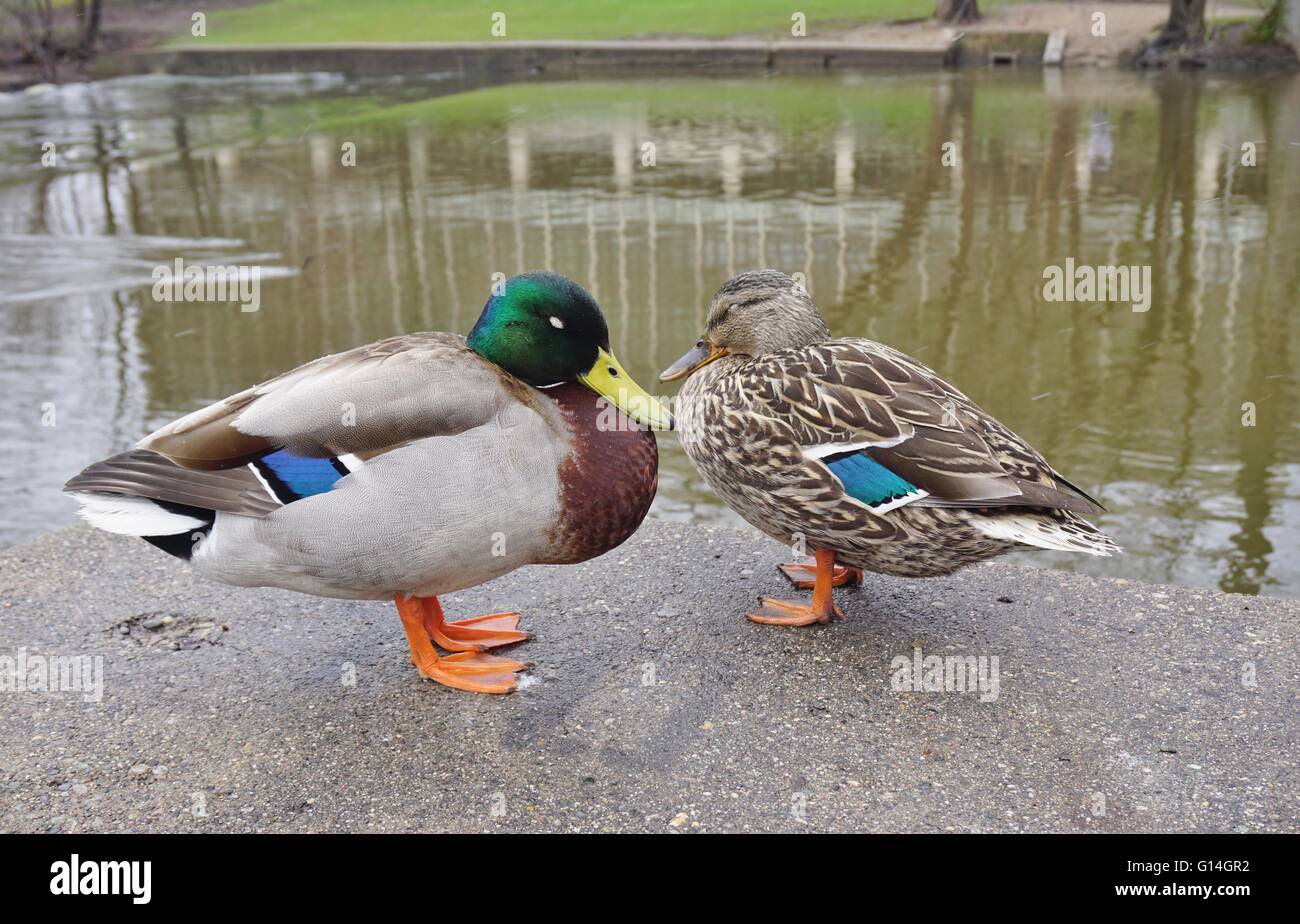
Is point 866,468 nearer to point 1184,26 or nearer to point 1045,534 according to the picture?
A: point 1045,534

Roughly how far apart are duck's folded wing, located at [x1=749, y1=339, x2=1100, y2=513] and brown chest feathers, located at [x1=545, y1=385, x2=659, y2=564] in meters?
0.45

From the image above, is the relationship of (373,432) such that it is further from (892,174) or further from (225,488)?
(892,174)

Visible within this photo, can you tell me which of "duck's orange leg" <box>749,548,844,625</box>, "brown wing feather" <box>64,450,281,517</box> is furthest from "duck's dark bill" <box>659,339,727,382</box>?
"brown wing feather" <box>64,450,281,517</box>

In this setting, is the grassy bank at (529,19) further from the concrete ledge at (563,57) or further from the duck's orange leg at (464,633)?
the duck's orange leg at (464,633)

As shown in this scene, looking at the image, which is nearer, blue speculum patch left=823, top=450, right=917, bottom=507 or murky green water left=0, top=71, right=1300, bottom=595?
blue speculum patch left=823, top=450, right=917, bottom=507

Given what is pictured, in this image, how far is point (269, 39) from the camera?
1227 inches

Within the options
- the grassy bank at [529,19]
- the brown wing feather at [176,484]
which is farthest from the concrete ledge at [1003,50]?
the brown wing feather at [176,484]

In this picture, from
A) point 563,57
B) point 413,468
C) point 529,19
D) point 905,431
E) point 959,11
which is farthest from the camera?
point 529,19

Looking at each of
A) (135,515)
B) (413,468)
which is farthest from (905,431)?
(135,515)

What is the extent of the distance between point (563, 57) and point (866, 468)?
23677mm

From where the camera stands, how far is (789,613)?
368 centimetres

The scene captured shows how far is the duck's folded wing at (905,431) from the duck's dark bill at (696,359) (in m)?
0.37

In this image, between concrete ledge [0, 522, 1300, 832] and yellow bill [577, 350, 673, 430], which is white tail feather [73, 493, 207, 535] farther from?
yellow bill [577, 350, 673, 430]

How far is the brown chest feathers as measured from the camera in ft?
10.3
